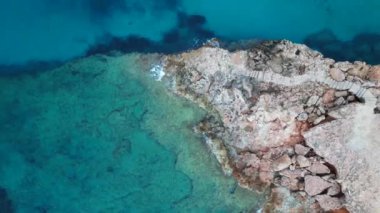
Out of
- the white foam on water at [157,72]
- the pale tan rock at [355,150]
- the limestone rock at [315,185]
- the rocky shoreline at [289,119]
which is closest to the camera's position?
the pale tan rock at [355,150]

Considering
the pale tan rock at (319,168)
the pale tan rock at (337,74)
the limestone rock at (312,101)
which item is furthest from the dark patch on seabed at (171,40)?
the pale tan rock at (319,168)

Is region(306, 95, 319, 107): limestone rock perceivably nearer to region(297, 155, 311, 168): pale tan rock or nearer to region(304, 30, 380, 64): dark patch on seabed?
region(297, 155, 311, 168): pale tan rock

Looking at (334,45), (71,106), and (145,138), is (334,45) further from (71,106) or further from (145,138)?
(71,106)

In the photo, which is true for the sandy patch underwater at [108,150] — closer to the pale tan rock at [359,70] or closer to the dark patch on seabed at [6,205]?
the dark patch on seabed at [6,205]

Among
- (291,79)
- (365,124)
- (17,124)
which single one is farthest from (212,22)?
(17,124)

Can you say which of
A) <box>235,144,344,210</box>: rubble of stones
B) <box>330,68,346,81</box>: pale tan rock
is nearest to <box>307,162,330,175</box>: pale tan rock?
<box>235,144,344,210</box>: rubble of stones

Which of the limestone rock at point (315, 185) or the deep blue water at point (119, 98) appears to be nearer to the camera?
the limestone rock at point (315, 185)
